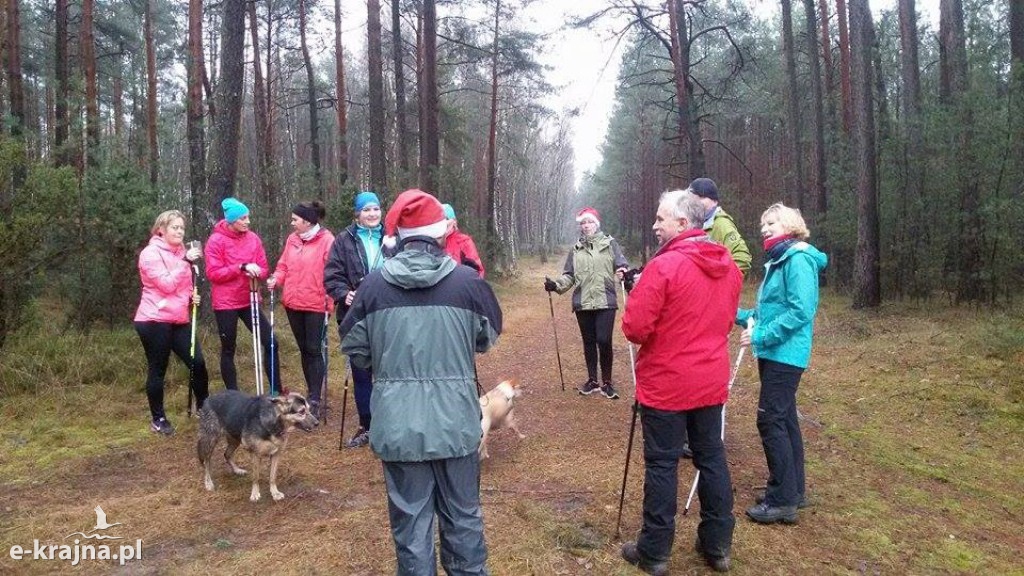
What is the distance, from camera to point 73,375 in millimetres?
6652

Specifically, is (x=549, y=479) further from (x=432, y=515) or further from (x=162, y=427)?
(x=162, y=427)

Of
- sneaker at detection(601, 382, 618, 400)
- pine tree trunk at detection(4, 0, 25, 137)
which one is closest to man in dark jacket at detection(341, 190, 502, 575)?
sneaker at detection(601, 382, 618, 400)

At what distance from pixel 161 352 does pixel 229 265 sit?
95cm

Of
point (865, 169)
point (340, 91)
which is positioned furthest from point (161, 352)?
point (340, 91)

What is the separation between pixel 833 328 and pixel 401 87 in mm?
12043

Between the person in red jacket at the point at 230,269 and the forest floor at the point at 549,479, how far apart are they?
893 mm

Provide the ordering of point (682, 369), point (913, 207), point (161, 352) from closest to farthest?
point (682, 369) < point (161, 352) < point (913, 207)

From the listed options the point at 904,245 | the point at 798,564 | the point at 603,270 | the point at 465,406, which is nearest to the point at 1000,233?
the point at 904,245

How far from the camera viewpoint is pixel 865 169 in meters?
12.5

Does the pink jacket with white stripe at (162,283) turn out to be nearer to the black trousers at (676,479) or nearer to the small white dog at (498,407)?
the small white dog at (498,407)

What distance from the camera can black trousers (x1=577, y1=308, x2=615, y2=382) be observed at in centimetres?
663

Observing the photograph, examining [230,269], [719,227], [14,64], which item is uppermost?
[14,64]

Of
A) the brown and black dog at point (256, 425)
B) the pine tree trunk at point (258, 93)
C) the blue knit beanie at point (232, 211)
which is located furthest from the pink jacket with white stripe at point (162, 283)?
the pine tree trunk at point (258, 93)

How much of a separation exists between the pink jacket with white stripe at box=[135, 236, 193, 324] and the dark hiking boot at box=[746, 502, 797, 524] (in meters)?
4.79
